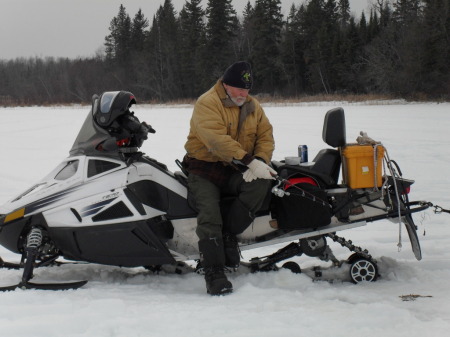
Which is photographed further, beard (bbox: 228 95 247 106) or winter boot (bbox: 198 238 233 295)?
beard (bbox: 228 95 247 106)

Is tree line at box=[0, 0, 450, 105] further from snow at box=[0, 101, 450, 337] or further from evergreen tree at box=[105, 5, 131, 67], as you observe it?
snow at box=[0, 101, 450, 337]

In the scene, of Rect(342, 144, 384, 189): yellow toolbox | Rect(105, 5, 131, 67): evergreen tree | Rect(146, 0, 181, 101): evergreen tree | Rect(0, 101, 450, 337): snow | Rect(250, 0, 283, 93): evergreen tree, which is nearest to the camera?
Rect(0, 101, 450, 337): snow

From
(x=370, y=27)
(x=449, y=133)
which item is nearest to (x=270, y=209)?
(x=449, y=133)

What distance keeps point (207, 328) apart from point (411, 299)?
1.36 metres

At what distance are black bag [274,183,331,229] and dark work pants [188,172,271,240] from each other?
20 cm

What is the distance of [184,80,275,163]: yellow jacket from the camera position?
11.2ft

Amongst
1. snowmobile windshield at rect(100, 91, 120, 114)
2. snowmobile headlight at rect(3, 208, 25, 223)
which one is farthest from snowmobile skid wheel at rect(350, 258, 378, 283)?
snowmobile headlight at rect(3, 208, 25, 223)

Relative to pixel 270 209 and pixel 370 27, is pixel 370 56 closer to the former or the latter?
pixel 370 27

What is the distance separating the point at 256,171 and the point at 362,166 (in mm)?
774

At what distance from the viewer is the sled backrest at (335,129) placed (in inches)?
139

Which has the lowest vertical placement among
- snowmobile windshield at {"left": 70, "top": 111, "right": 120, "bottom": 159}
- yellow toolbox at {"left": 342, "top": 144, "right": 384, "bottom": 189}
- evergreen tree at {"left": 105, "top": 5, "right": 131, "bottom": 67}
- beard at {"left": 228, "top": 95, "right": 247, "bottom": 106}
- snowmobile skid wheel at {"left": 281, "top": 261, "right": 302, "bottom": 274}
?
snowmobile skid wheel at {"left": 281, "top": 261, "right": 302, "bottom": 274}

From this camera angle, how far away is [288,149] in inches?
423

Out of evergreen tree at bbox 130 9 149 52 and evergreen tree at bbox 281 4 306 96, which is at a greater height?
evergreen tree at bbox 130 9 149 52

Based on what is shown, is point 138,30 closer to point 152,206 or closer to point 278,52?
point 278,52
